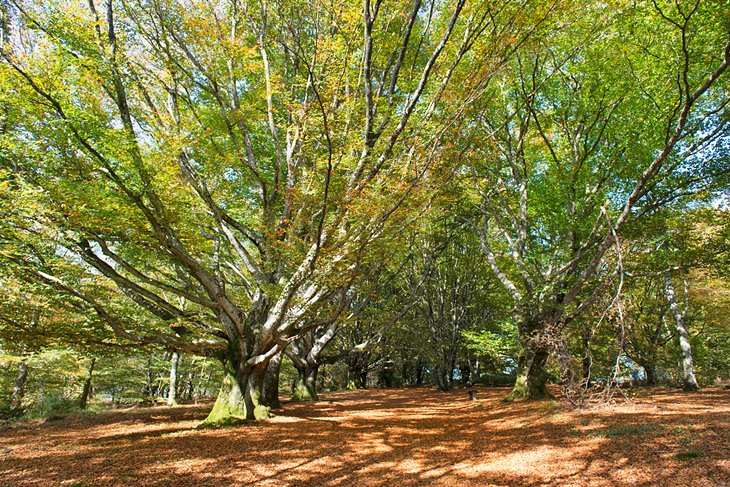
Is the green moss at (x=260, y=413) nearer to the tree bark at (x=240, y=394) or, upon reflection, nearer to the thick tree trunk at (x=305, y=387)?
the tree bark at (x=240, y=394)

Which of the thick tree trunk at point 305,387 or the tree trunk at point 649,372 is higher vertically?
the thick tree trunk at point 305,387

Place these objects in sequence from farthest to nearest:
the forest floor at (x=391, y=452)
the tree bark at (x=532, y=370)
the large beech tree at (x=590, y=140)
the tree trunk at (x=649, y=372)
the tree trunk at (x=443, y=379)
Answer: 1. the tree trunk at (x=443, y=379)
2. the tree trunk at (x=649, y=372)
3. the tree bark at (x=532, y=370)
4. the large beech tree at (x=590, y=140)
5. the forest floor at (x=391, y=452)

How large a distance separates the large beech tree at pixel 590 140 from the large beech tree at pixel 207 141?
1.86 meters

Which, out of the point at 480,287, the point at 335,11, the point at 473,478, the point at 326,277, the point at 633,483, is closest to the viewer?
the point at 633,483

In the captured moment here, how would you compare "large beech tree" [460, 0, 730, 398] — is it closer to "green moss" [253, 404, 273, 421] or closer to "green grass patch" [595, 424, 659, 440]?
"green grass patch" [595, 424, 659, 440]

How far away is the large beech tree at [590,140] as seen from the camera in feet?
26.2

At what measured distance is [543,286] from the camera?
1035 cm

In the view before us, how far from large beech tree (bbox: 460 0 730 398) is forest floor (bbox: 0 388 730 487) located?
168cm

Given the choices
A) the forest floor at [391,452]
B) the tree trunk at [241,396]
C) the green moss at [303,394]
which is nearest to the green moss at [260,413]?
the tree trunk at [241,396]

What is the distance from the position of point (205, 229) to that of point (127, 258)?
2118mm

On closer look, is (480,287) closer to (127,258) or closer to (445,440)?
(445,440)

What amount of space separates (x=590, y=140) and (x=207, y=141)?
1192 cm

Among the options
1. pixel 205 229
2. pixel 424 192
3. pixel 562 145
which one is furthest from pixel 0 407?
pixel 562 145

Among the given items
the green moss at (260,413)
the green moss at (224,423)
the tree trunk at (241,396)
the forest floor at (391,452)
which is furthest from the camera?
the green moss at (260,413)
